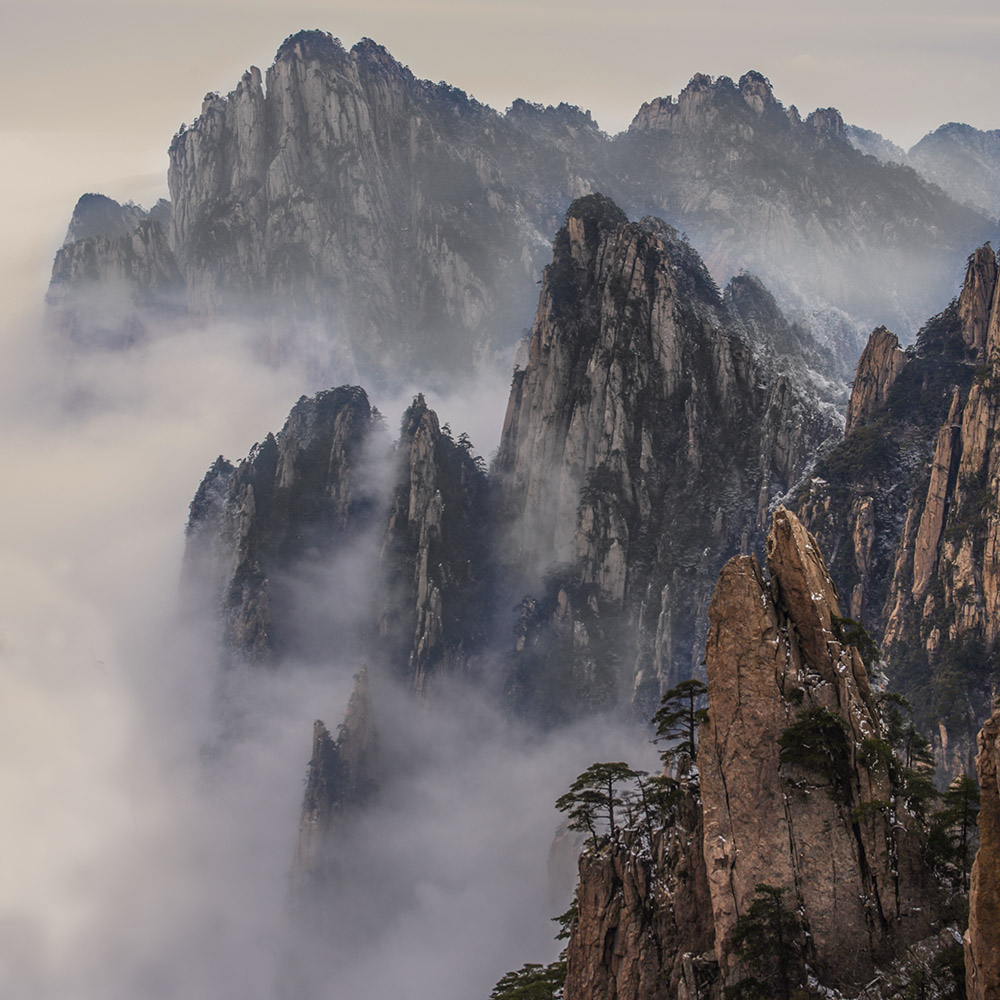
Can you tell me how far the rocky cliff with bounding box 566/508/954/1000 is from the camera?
1903 inches

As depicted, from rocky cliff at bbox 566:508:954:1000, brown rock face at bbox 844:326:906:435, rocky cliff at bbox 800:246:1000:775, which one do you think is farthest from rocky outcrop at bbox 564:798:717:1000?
brown rock face at bbox 844:326:906:435

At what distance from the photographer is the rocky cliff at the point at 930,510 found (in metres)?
110

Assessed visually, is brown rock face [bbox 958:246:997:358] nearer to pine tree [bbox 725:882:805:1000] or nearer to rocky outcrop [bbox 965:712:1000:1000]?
pine tree [bbox 725:882:805:1000]

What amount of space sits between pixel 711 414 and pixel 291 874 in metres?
102

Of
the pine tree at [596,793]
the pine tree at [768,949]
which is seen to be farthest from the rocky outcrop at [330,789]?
the pine tree at [768,949]

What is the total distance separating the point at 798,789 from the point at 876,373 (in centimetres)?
11122

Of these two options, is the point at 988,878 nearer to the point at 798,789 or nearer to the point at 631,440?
the point at 798,789

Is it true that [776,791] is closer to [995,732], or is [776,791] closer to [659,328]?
[995,732]

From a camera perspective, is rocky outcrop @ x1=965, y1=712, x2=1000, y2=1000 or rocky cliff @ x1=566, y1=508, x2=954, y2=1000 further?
rocky cliff @ x1=566, y1=508, x2=954, y2=1000

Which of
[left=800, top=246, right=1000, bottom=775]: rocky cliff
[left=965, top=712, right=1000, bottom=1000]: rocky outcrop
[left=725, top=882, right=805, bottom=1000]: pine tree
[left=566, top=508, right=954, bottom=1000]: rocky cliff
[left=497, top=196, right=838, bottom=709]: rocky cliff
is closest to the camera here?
[left=965, top=712, right=1000, bottom=1000]: rocky outcrop

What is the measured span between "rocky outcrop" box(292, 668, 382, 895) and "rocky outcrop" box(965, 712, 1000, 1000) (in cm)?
15653

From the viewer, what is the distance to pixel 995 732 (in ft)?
114

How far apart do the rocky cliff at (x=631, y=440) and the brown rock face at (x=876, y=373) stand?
1079 inches

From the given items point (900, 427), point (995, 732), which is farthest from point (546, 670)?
point (995, 732)
